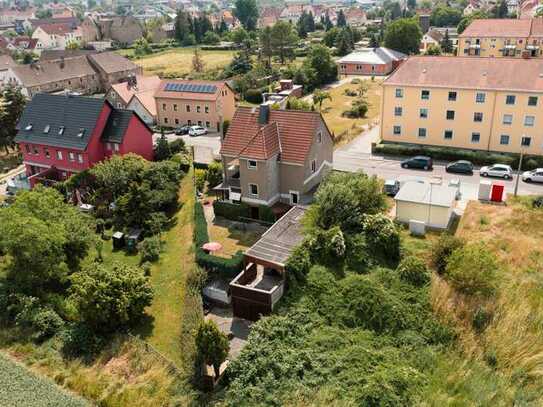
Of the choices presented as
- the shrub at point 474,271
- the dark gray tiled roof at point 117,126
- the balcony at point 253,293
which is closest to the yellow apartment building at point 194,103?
the dark gray tiled roof at point 117,126

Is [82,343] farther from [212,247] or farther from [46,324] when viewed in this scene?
[212,247]

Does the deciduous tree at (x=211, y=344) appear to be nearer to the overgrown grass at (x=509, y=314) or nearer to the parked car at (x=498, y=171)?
the overgrown grass at (x=509, y=314)

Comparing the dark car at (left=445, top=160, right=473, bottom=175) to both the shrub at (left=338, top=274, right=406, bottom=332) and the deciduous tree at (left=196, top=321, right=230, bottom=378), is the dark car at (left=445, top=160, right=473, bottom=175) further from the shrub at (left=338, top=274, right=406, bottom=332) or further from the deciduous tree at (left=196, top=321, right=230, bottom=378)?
the deciduous tree at (left=196, top=321, right=230, bottom=378)

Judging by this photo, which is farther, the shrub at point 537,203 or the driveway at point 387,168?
the driveway at point 387,168

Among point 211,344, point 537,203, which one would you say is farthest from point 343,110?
point 211,344

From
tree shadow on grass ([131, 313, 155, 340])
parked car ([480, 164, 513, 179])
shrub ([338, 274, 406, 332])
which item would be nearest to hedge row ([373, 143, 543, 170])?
parked car ([480, 164, 513, 179])

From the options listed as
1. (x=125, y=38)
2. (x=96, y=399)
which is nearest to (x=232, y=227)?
(x=96, y=399)
